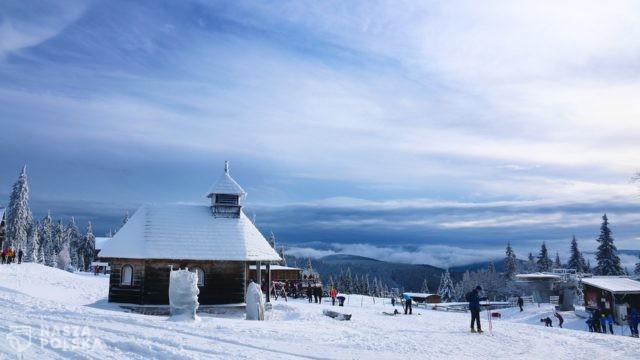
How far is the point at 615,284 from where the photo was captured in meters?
Answer: 44.8

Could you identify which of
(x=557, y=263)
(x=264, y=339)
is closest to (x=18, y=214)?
(x=264, y=339)

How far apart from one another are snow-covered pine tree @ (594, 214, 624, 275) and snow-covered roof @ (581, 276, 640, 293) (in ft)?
59.5

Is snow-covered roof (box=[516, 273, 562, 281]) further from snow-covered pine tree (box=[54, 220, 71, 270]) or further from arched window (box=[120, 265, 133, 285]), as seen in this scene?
snow-covered pine tree (box=[54, 220, 71, 270])

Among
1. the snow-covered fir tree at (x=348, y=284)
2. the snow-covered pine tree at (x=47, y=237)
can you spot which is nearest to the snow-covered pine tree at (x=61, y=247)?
the snow-covered pine tree at (x=47, y=237)

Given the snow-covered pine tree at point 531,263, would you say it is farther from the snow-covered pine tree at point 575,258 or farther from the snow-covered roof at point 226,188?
the snow-covered roof at point 226,188

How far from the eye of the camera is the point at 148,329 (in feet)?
Answer: 50.6

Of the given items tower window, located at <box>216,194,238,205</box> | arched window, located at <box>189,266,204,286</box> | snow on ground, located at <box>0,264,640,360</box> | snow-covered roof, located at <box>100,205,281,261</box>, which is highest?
tower window, located at <box>216,194,238,205</box>

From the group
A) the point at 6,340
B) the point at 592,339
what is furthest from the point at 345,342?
the point at 592,339

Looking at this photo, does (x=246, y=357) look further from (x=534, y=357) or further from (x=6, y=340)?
(x=534, y=357)

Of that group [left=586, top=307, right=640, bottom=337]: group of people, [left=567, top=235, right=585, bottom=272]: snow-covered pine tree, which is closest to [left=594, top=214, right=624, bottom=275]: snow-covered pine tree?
[left=567, top=235, right=585, bottom=272]: snow-covered pine tree

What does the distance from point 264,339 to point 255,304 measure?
8.38 metres

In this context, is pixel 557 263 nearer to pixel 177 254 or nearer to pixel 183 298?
pixel 177 254

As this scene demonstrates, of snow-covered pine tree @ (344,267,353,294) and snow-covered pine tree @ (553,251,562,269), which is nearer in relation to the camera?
snow-covered pine tree @ (553,251,562,269)

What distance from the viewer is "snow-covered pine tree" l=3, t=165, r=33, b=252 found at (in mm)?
70000
